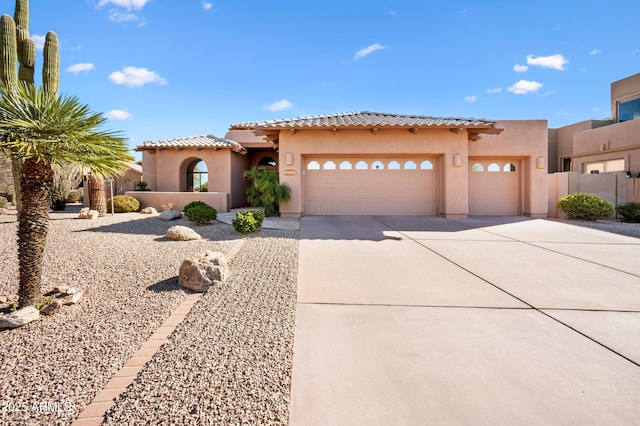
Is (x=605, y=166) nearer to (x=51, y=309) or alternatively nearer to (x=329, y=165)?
(x=329, y=165)

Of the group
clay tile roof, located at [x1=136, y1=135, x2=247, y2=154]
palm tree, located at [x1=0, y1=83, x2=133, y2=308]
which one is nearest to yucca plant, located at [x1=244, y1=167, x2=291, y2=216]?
clay tile roof, located at [x1=136, y1=135, x2=247, y2=154]

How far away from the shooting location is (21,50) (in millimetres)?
5625

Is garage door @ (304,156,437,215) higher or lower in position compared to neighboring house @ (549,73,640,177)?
lower

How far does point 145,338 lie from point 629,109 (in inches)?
1056

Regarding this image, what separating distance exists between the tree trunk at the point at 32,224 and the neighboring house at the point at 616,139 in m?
23.1

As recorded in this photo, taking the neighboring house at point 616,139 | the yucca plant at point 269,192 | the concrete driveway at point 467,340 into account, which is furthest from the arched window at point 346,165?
the neighboring house at point 616,139

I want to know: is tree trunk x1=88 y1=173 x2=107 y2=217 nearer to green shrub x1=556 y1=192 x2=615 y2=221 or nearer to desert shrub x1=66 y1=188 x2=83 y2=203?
desert shrub x1=66 y1=188 x2=83 y2=203

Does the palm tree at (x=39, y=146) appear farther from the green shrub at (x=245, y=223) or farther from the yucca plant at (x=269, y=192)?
the yucca plant at (x=269, y=192)

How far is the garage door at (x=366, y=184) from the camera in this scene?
40.3ft

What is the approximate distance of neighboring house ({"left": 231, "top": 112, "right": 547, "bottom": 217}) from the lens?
462 inches

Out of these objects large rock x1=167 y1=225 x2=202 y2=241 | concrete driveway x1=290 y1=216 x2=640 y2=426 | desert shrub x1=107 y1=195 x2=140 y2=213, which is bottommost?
concrete driveway x1=290 y1=216 x2=640 y2=426

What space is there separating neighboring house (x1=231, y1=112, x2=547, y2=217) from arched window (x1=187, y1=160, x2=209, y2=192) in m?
6.94

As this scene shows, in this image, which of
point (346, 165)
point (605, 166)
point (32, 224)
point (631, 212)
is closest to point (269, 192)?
point (346, 165)

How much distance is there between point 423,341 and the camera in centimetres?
274
